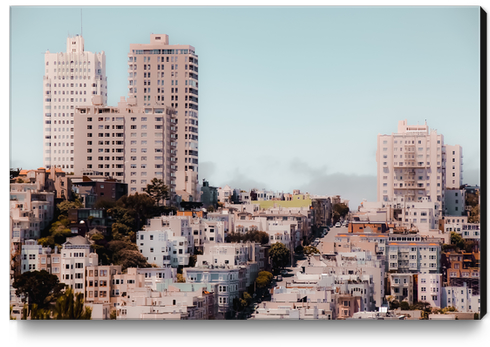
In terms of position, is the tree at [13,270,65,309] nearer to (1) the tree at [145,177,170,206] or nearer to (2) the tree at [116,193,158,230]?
(2) the tree at [116,193,158,230]

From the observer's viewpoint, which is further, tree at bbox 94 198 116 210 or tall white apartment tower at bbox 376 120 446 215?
tree at bbox 94 198 116 210

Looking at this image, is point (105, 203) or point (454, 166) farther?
point (105, 203)

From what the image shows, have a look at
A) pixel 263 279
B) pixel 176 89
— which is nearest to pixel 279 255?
pixel 263 279

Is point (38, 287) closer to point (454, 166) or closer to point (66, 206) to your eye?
point (66, 206)

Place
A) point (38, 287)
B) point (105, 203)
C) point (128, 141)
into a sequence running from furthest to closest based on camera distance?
point (128, 141) < point (105, 203) < point (38, 287)

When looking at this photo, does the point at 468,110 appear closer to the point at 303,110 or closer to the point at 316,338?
the point at 303,110

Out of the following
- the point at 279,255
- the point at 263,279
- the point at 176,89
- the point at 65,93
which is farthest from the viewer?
the point at 65,93

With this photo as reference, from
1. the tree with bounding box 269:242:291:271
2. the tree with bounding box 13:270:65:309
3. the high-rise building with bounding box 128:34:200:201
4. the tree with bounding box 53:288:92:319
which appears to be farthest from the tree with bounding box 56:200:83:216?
Answer: the tree with bounding box 269:242:291:271
